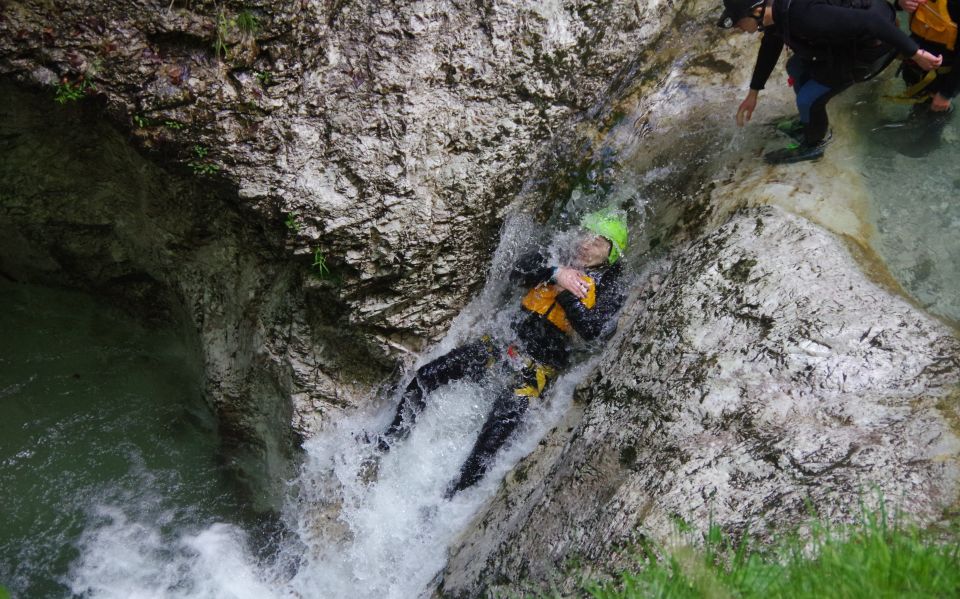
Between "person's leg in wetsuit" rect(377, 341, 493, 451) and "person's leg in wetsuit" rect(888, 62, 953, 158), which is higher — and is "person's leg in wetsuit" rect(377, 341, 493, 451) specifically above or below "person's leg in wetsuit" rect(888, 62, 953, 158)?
above

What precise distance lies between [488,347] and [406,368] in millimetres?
708

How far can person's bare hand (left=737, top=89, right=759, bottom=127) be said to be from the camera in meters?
4.70

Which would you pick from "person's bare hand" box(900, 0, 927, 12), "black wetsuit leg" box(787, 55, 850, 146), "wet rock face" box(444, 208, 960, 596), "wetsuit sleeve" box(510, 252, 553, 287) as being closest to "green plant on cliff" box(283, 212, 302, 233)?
"wetsuit sleeve" box(510, 252, 553, 287)

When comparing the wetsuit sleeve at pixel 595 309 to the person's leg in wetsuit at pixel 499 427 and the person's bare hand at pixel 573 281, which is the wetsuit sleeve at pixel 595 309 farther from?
the person's leg in wetsuit at pixel 499 427

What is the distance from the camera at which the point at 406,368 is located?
17.4ft

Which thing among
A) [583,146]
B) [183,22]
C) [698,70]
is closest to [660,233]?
[583,146]

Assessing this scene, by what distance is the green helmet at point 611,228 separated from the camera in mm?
5055

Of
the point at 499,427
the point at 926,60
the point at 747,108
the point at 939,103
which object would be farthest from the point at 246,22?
the point at 939,103

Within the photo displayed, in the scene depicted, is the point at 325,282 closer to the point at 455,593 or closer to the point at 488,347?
the point at 488,347

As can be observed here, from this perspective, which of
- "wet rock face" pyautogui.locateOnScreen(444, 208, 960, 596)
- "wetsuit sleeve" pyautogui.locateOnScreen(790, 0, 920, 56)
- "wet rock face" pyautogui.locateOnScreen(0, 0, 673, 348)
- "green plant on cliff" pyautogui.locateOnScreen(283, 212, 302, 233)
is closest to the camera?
"wet rock face" pyautogui.locateOnScreen(444, 208, 960, 596)

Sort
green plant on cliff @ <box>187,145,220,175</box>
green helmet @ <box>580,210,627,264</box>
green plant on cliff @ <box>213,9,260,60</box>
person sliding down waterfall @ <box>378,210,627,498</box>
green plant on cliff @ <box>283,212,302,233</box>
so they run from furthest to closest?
1. green helmet @ <box>580,210,627,264</box>
2. person sliding down waterfall @ <box>378,210,627,498</box>
3. green plant on cliff @ <box>283,212,302,233</box>
4. green plant on cliff @ <box>187,145,220,175</box>
5. green plant on cliff @ <box>213,9,260,60</box>

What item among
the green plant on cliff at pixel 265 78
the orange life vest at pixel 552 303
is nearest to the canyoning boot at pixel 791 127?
the orange life vest at pixel 552 303

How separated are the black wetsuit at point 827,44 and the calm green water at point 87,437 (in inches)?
206

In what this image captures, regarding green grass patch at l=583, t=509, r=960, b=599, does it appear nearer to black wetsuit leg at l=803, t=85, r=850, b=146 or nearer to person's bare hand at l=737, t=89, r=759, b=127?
black wetsuit leg at l=803, t=85, r=850, b=146
